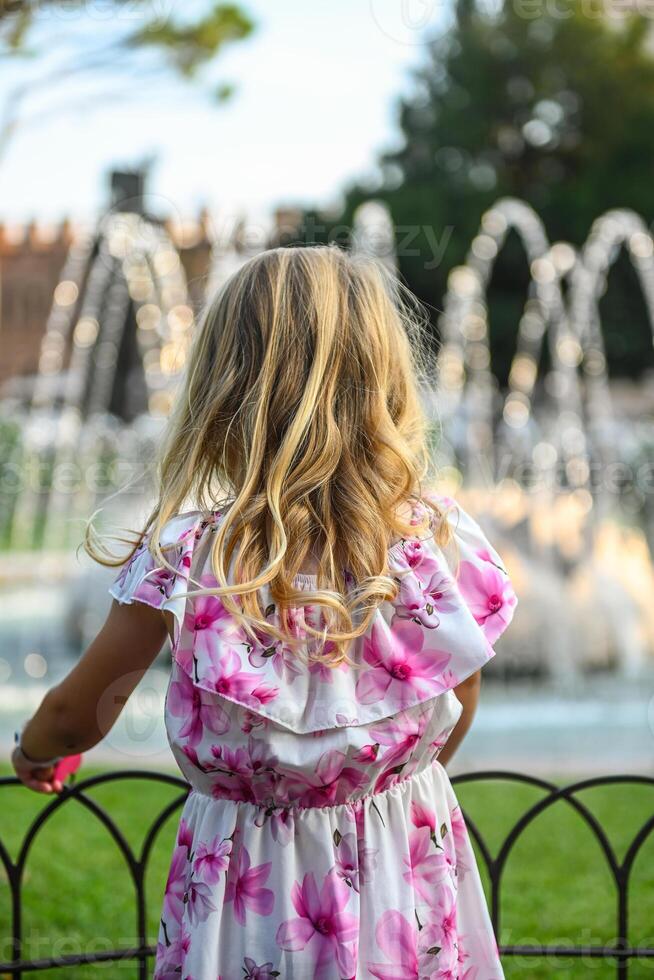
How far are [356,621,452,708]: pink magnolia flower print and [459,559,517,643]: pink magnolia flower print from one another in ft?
0.28

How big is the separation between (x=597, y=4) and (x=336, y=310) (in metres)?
21.8

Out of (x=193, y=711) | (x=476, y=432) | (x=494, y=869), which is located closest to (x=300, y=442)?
(x=193, y=711)

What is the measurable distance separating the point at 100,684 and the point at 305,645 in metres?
0.26

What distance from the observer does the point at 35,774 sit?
1.43 meters

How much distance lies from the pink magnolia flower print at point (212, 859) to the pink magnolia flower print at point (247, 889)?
15 mm

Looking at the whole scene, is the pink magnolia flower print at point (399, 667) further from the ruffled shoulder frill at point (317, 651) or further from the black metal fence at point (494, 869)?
the black metal fence at point (494, 869)

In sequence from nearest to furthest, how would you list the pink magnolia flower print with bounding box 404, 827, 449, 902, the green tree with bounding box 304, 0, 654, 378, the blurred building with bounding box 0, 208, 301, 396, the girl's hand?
the pink magnolia flower print with bounding box 404, 827, 449, 902 → the girl's hand → the green tree with bounding box 304, 0, 654, 378 → the blurred building with bounding box 0, 208, 301, 396

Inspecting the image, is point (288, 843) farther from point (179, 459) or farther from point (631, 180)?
point (631, 180)

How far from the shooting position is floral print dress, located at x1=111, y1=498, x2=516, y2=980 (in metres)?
1.20

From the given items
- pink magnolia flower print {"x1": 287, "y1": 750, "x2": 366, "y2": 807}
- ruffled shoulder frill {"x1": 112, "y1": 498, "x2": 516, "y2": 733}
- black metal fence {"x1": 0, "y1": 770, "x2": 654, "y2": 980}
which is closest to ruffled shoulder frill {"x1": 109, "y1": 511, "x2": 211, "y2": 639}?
ruffled shoulder frill {"x1": 112, "y1": 498, "x2": 516, "y2": 733}

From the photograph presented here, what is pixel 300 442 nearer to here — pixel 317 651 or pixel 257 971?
pixel 317 651

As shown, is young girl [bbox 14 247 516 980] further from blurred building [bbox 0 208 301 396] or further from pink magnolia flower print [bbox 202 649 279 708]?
blurred building [bbox 0 208 301 396]

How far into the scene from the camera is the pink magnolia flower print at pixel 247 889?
48.1 inches

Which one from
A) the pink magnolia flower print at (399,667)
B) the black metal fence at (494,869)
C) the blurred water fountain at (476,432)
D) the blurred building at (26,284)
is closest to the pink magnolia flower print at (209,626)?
the pink magnolia flower print at (399,667)
